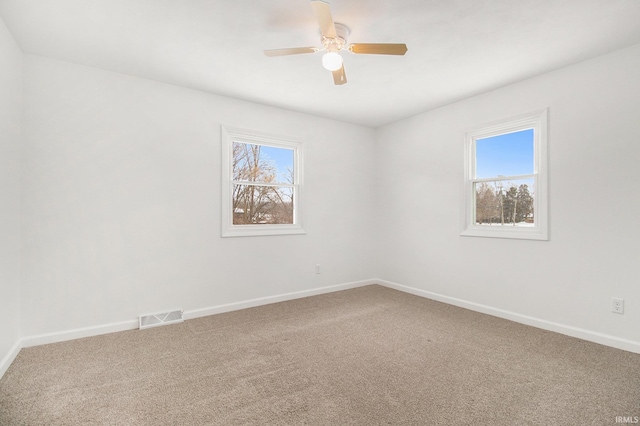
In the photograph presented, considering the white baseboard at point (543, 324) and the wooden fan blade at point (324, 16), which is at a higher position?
the wooden fan blade at point (324, 16)

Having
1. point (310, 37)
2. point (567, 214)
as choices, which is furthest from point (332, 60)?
point (567, 214)

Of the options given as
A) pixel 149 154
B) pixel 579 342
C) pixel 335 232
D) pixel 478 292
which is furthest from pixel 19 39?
pixel 579 342

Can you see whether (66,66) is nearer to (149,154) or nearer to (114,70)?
(114,70)

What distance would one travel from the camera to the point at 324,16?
193cm

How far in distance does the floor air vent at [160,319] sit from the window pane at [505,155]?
3919 millimetres

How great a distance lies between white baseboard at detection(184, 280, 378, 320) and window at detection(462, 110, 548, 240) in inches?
75.2

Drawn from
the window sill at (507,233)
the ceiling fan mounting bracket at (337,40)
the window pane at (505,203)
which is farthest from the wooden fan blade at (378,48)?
the window sill at (507,233)

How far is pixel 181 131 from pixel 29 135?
50.0 inches

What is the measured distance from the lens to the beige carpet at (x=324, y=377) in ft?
5.98

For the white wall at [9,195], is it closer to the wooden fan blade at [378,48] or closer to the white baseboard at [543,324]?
the wooden fan blade at [378,48]

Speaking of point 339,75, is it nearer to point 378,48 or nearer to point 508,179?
point 378,48

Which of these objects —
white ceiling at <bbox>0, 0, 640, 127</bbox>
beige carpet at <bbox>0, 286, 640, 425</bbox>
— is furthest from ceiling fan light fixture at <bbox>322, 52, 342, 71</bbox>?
beige carpet at <bbox>0, 286, 640, 425</bbox>

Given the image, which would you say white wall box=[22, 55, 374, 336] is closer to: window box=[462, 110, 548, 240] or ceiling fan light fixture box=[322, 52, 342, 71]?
ceiling fan light fixture box=[322, 52, 342, 71]

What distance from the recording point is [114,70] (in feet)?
10.1
